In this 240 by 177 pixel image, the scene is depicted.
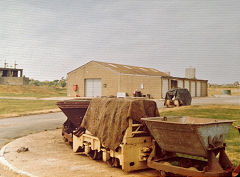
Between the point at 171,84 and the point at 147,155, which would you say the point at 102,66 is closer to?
the point at 171,84

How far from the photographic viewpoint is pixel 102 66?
36.6 meters

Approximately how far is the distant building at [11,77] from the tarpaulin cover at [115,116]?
49876 millimetres

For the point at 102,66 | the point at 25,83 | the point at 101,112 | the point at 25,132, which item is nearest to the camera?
the point at 101,112

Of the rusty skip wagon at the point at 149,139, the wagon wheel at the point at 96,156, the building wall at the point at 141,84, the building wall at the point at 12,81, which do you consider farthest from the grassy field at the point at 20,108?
the building wall at the point at 12,81

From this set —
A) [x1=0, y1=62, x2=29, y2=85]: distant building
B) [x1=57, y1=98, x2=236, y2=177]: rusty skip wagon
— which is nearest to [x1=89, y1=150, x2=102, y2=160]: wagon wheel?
[x1=57, y1=98, x2=236, y2=177]: rusty skip wagon

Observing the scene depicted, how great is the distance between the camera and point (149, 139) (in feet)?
21.0

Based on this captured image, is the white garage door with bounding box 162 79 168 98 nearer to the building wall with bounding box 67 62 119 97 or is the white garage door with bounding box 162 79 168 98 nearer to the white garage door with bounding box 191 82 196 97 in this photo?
the building wall with bounding box 67 62 119 97

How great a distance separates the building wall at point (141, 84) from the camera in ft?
115

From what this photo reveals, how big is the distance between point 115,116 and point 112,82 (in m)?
29.0

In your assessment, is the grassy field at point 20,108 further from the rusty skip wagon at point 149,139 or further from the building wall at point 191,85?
the building wall at point 191,85

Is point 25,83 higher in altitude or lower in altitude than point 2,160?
higher

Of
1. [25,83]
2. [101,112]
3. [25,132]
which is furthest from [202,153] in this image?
[25,83]

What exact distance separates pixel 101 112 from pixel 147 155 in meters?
1.69

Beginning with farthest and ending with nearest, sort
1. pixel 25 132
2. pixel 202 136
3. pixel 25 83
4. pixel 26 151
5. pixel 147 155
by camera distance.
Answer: pixel 25 83
pixel 25 132
pixel 26 151
pixel 147 155
pixel 202 136
